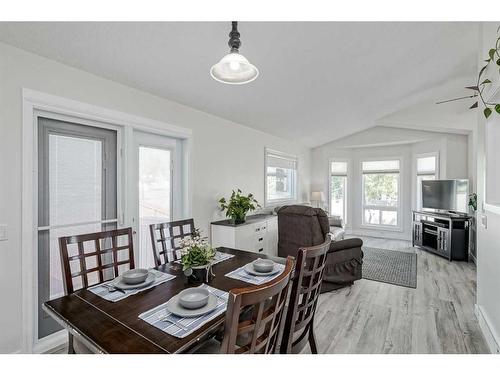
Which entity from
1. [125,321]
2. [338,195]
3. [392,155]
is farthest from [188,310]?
[392,155]

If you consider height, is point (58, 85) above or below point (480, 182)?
above

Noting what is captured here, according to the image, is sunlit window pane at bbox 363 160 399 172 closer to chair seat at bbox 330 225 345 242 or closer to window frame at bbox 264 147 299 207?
window frame at bbox 264 147 299 207

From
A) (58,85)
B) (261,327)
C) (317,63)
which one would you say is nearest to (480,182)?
(317,63)

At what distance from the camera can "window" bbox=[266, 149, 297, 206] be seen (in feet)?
17.8

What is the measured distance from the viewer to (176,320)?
1.21 m

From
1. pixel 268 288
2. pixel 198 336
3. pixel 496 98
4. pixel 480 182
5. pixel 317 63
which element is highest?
pixel 317 63

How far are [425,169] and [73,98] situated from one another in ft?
22.6

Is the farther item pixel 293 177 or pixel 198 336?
pixel 293 177

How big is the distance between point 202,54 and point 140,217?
185cm

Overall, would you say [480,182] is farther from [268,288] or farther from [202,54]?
[202,54]

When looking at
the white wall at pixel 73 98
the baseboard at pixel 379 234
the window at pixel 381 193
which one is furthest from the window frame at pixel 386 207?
the white wall at pixel 73 98

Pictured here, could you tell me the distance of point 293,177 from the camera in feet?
21.4

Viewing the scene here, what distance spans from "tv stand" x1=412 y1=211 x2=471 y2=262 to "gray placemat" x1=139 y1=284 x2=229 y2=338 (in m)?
5.04

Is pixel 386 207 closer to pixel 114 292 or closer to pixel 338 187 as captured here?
pixel 338 187
